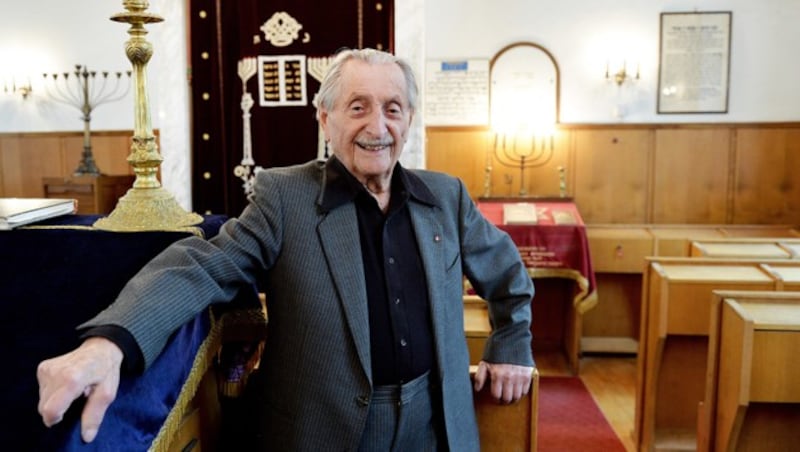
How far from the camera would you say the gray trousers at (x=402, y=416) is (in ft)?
4.98

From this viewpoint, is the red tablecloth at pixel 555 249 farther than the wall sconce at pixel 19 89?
No

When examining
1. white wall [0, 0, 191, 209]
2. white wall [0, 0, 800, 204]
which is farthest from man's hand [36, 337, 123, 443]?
white wall [0, 0, 191, 209]

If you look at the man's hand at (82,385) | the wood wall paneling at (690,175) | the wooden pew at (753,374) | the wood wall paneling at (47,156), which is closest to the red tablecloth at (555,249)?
the wood wall paneling at (690,175)

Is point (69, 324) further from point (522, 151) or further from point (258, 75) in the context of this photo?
point (522, 151)

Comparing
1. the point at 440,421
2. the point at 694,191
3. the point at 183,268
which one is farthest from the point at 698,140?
the point at 183,268

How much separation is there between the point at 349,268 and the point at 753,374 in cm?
168

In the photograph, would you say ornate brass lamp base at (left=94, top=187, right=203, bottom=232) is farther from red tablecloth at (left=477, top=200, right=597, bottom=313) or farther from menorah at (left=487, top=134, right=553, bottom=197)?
menorah at (left=487, top=134, right=553, bottom=197)

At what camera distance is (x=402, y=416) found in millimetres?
1524

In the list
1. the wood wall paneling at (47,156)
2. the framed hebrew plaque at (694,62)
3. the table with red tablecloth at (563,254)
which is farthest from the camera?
the wood wall paneling at (47,156)

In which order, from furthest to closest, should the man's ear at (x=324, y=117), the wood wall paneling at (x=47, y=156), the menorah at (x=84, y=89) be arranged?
the wood wall paneling at (x=47, y=156)
the menorah at (x=84, y=89)
the man's ear at (x=324, y=117)

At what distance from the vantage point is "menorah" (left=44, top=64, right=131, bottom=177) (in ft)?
19.9

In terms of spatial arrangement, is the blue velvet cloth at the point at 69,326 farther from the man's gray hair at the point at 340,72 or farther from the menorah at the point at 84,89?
the menorah at the point at 84,89

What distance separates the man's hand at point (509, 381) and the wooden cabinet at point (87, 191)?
4484mm

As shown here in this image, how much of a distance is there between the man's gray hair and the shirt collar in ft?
0.47
